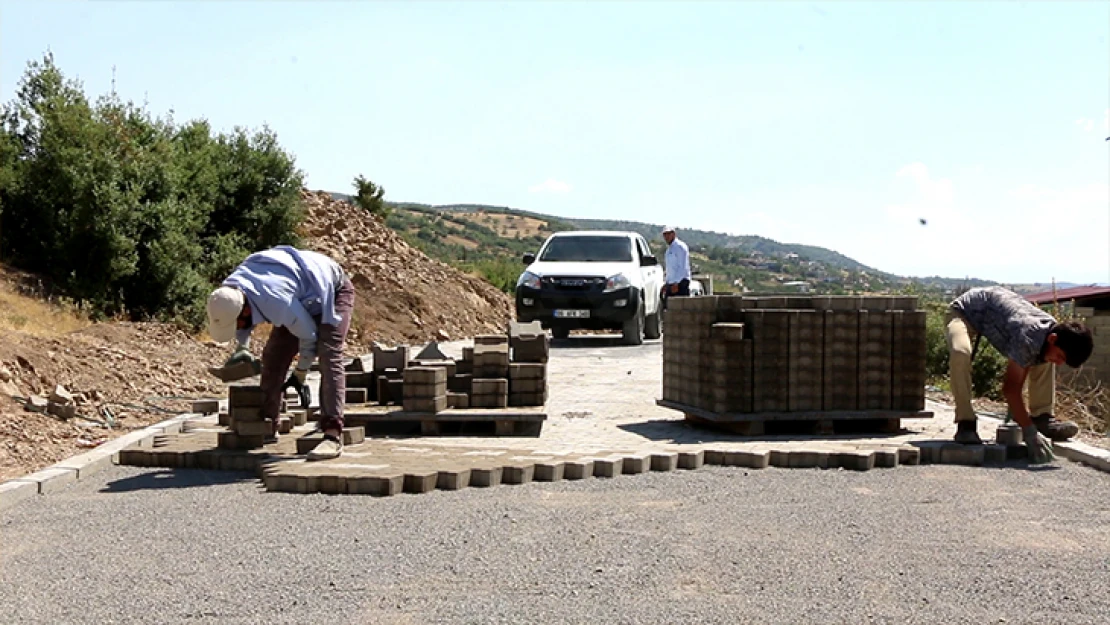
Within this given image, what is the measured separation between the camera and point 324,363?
837cm

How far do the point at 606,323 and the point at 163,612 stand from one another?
50.9 feet

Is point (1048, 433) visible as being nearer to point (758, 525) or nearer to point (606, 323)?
point (758, 525)

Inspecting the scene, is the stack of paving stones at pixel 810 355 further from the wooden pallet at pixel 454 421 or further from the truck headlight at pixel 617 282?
the truck headlight at pixel 617 282

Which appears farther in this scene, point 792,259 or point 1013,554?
point 792,259

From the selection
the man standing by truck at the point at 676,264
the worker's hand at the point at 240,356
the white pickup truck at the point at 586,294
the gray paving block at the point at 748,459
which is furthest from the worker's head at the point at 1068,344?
the white pickup truck at the point at 586,294

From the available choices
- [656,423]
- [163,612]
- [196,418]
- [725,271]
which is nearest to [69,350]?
[196,418]

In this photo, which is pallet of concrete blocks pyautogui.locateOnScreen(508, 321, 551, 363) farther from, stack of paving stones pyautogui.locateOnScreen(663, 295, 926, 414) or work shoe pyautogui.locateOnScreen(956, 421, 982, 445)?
work shoe pyautogui.locateOnScreen(956, 421, 982, 445)

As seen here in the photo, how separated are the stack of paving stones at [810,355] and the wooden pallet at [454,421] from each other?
60.7 inches

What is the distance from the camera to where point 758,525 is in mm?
6406

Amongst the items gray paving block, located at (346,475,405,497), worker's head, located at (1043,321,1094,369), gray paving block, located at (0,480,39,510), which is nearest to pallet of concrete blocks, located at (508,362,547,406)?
gray paving block, located at (346,475,405,497)

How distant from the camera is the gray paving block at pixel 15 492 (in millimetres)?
7121

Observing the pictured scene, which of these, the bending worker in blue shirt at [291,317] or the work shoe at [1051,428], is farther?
the work shoe at [1051,428]

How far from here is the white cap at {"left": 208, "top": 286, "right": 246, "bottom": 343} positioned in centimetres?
750

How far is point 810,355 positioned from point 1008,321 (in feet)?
5.29
